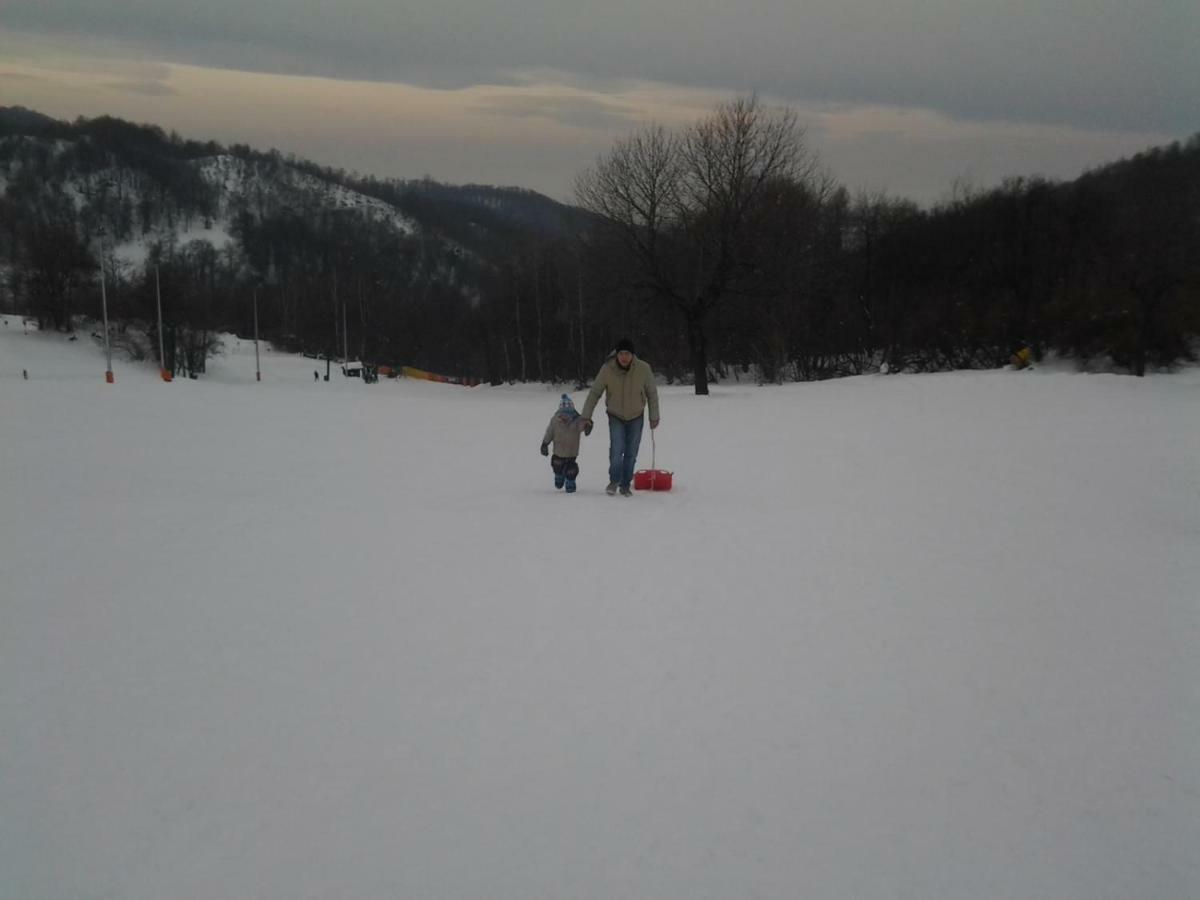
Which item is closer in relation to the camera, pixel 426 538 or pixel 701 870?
pixel 701 870

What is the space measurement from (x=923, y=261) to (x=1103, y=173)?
32.3ft

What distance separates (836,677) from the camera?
4.84 metres

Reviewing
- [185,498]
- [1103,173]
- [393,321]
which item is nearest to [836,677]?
[185,498]

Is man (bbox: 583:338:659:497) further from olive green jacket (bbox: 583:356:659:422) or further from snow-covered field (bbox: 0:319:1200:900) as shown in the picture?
snow-covered field (bbox: 0:319:1200:900)

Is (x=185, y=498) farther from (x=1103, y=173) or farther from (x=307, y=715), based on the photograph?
(x=1103, y=173)

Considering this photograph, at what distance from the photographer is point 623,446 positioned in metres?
10.7

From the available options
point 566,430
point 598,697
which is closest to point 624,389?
point 566,430

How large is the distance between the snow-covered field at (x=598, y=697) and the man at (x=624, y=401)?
2.33 ft

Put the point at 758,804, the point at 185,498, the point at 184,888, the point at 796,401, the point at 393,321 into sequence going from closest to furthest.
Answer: the point at 184,888 < the point at 758,804 < the point at 185,498 < the point at 796,401 < the point at 393,321

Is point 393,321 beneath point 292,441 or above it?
above

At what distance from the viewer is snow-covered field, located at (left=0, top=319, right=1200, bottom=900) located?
3.26m

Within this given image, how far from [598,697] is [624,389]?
6.47 metres

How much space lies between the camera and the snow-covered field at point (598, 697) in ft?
10.7

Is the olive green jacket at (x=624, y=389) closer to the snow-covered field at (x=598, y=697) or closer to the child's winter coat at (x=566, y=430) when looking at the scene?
the child's winter coat at (x=566, y=430)
